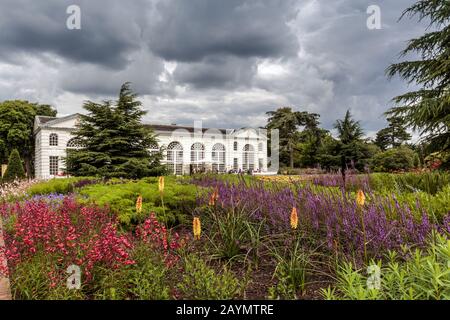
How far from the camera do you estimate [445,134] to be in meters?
11.7

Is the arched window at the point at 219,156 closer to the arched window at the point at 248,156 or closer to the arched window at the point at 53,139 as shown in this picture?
the arched window at the point at 248,156

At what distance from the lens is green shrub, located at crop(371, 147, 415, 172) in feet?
76.8

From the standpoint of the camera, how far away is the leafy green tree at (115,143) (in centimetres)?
1473

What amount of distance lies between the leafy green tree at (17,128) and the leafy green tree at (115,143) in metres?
25.8

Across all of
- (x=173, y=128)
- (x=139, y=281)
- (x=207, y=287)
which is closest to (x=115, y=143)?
(x=139, y=281)

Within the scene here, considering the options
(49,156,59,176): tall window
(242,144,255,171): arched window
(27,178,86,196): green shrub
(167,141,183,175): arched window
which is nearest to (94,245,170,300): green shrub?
(27,178,86,196): green shrub

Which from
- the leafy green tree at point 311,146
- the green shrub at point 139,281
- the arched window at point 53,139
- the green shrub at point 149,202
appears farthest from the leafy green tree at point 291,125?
the green shrub at point 139,281

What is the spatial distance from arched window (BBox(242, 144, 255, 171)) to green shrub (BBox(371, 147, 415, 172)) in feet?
63.0

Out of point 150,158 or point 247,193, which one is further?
point 150,158

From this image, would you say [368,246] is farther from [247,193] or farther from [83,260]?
[83,260]

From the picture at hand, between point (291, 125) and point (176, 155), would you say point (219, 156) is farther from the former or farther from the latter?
point (291, 125)

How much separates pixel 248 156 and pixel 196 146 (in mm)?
7171
